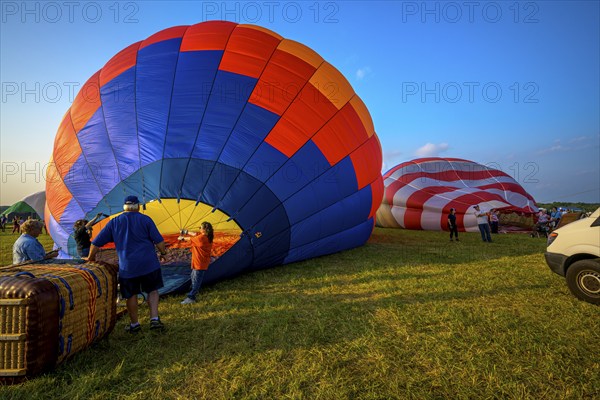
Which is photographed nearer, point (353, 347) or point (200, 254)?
point (353, 347)

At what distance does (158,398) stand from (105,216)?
145 inches

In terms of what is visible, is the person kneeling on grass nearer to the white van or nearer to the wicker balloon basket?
the wicker balloon basket

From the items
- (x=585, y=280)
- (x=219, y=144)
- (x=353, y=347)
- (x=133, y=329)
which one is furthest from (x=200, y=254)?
(x=585, y=280)

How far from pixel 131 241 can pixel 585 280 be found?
5.24 metres

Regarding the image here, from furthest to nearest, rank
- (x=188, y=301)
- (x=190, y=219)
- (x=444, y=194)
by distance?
(x=444, y=194) < (x=190, y=219) < (x=188, y=301)

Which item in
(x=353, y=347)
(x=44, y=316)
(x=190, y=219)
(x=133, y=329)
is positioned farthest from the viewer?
(x=190, y=219)

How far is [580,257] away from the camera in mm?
4398

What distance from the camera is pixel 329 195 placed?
6.38 m

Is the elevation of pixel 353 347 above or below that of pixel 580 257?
below

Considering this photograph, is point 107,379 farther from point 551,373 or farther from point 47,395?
point 551,373

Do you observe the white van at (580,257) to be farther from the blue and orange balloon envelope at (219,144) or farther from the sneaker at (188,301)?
the sneaker at (188,301)

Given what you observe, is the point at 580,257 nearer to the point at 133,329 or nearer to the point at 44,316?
the point at 133,329

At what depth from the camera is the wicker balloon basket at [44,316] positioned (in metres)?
2.25

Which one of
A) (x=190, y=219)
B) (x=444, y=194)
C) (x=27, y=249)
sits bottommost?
(x=27, y=249)
